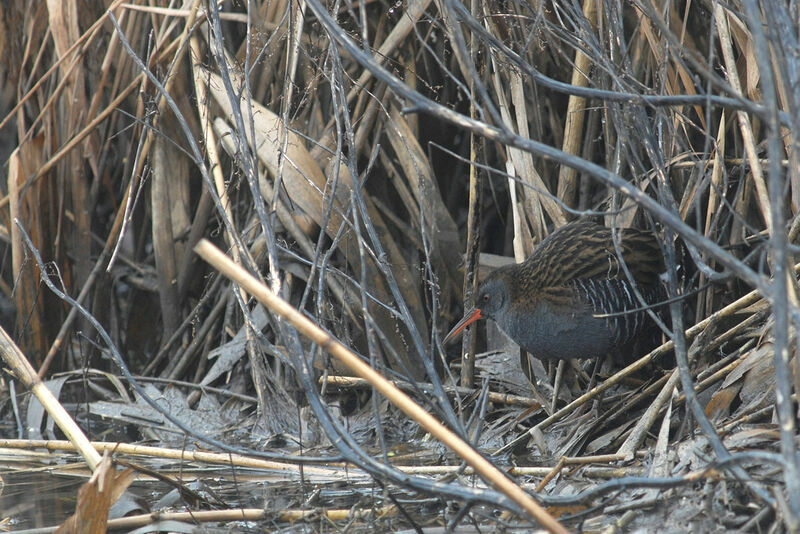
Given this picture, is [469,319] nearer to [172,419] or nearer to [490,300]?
[490,300]

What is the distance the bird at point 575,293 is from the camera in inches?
122

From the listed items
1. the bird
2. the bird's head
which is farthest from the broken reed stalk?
the bird's head

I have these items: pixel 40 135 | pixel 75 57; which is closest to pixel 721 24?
pixel 75 57

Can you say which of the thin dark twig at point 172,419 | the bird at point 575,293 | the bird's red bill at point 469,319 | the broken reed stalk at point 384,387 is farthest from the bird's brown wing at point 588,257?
the broken reed stalk at point 384,387

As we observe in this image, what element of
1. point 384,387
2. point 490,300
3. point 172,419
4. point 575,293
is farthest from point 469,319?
point 384,387

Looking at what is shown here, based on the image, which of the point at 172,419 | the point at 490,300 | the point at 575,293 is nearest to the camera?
the point at 172,419

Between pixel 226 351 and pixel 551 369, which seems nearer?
pixel 551 369

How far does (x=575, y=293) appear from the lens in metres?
3.18

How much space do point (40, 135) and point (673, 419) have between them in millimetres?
2712

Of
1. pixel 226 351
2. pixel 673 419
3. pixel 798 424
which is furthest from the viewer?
pixel 226 351

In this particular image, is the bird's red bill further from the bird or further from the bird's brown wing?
the bird's brown wing

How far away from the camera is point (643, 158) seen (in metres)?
3.35

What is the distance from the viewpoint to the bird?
3.09m

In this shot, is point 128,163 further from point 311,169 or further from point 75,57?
point 311,169
